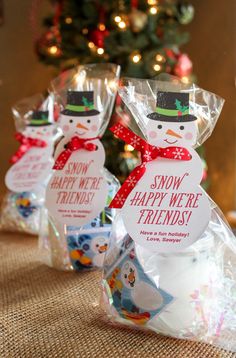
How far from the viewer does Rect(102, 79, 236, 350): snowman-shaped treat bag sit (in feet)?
1.98

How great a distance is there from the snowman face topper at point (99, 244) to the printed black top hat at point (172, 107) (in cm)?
30

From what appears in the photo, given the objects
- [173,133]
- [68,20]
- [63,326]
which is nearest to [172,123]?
[173,133]

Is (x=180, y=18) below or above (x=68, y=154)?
above

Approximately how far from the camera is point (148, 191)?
2.10 ft

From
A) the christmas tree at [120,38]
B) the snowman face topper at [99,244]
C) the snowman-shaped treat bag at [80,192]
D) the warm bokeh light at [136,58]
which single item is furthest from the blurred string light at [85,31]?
the snowman face topper at [99,244]

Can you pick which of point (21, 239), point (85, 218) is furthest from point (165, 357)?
point (21, 239)

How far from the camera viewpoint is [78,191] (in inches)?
33.6

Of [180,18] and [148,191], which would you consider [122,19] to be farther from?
[148,191]

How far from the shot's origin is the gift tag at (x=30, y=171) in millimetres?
1118

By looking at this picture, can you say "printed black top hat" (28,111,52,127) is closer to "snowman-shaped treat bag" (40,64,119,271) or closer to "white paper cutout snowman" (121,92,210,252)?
"snowman-shaped treat bag" (40,64,119,271)

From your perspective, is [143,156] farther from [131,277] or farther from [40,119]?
[40,119]

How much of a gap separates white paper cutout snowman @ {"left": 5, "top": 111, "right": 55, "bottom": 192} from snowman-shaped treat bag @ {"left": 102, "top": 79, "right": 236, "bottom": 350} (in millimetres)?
480

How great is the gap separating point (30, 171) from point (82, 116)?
318mm

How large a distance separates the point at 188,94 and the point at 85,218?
1.07 ft
